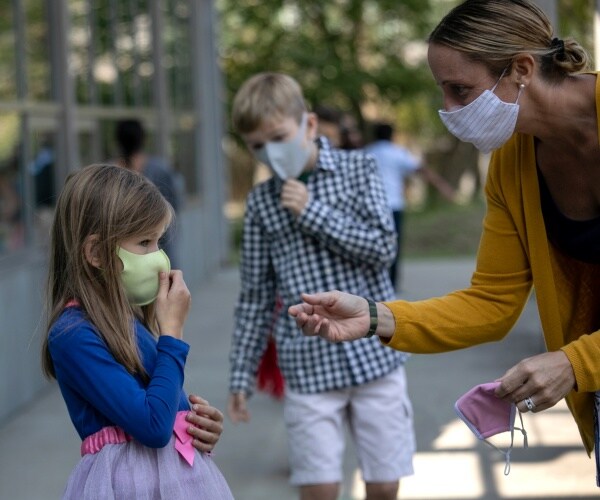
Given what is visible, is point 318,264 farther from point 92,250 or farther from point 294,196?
point 92,250

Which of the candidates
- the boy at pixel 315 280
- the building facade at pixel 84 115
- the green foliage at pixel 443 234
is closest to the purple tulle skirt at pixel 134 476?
the boy at pixel 315 280

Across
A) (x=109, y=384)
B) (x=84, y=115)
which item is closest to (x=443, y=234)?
(x=84, y=115)

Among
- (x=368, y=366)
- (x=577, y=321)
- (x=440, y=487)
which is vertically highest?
(x=577, y=321)

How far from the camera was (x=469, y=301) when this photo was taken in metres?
3.16

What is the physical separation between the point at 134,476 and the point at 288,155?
5.64ft

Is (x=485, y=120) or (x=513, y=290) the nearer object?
(x=485, y=120)

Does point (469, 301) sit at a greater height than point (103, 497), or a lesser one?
greater

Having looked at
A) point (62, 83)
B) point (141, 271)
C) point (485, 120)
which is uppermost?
point (62, 83)

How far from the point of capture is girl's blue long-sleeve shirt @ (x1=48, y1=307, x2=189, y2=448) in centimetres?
276

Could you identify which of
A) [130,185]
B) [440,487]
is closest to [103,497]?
[130,185]

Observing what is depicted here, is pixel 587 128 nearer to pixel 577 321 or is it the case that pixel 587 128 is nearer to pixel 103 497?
pixel 577 321

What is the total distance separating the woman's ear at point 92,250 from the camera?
115 inches

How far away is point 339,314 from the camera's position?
3.09 metres

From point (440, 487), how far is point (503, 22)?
3.26m
